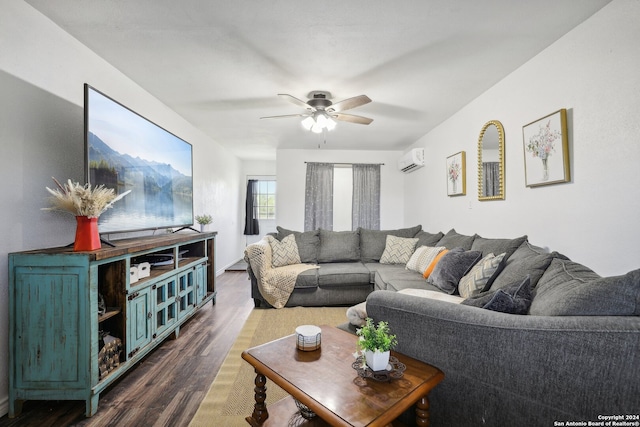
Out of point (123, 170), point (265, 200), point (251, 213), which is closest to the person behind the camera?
point (123, 170)

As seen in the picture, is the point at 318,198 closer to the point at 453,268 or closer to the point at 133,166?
the point at 453,268

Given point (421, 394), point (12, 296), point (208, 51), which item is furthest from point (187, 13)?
point (421, 394)

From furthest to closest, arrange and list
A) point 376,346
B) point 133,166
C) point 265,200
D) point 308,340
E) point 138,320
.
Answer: point 265,200 < point 133,166 < point 138,320 < point 308,340 < point 376,346

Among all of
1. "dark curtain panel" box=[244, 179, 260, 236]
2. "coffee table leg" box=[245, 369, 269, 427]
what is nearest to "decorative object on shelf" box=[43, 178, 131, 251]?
"coffee table leg" box=[245, 369, 269, 427]

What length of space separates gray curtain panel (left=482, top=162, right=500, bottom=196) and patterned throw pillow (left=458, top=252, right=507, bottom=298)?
0.87 metres

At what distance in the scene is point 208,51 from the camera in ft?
7.30

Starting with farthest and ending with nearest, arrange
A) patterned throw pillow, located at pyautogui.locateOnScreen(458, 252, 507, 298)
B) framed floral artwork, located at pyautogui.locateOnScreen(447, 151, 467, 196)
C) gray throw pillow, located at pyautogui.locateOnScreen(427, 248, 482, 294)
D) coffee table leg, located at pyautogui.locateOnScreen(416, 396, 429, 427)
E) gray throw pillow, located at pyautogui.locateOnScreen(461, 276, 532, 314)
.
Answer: framed floral artwork, located at pyautogui.locateOnScreen(447, 151, 467, 196)
gray throw pillow, located at pyautogui.locateOnScreen(427, 248, 482, 294)
patterned throw pillow, located at pyautogui.locateOnScreen(458, 252, 507, 298)
gray throw pillow, located at pyautogui.locateOnScreen(461, 276, 532, 314)
coffee table leg, located at pyautogui.locateOnScreen(416, 396, 429, 427)

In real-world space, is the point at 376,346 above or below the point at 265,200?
below

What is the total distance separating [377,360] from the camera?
1.09 meters

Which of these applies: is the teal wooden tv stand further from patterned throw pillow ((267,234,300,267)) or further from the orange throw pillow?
the orange throw pillow

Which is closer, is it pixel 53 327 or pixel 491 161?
pixel 53 327

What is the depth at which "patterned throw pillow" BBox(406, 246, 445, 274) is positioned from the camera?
3143 millimetres

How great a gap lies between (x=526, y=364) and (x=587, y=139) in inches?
66.4

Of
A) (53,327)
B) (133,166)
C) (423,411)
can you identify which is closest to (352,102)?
(133,166)
